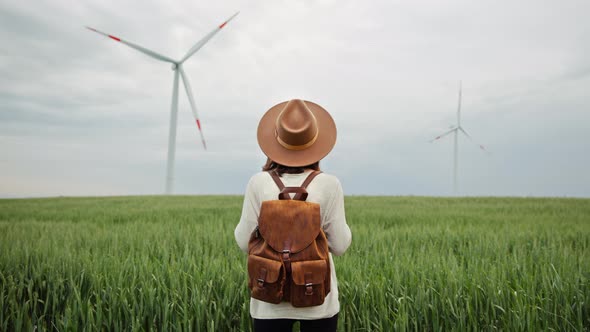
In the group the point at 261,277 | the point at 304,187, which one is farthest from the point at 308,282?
the point at 304,187

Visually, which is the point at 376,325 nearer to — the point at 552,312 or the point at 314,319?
the point at 314,319

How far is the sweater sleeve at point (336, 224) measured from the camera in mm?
2590

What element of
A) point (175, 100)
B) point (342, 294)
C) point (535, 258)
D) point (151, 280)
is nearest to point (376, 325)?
point (342, 294)

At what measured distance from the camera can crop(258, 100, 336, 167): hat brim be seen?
2.62 metres

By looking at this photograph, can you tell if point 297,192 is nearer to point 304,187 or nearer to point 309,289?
point 304,187

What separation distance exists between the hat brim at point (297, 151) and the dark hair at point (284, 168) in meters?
0.08

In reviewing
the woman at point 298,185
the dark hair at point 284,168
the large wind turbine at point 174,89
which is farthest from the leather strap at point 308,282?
the large wind turbine at point 174,89

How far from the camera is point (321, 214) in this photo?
2607mm

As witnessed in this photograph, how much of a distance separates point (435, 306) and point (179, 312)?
2.54 meters

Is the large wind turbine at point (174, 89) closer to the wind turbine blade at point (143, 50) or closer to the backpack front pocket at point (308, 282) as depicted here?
the wind turbine blade at point (143, 50)

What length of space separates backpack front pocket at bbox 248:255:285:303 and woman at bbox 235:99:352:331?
17 cm

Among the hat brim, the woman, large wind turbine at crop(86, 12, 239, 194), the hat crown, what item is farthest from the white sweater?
large wind turbine at crop(86, 12, 239, 194)

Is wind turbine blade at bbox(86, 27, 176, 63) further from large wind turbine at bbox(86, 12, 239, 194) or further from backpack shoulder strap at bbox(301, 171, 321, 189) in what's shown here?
backpack shoulder strap at bbox(301, 171, 321, 189)

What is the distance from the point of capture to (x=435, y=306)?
12.5 feet
